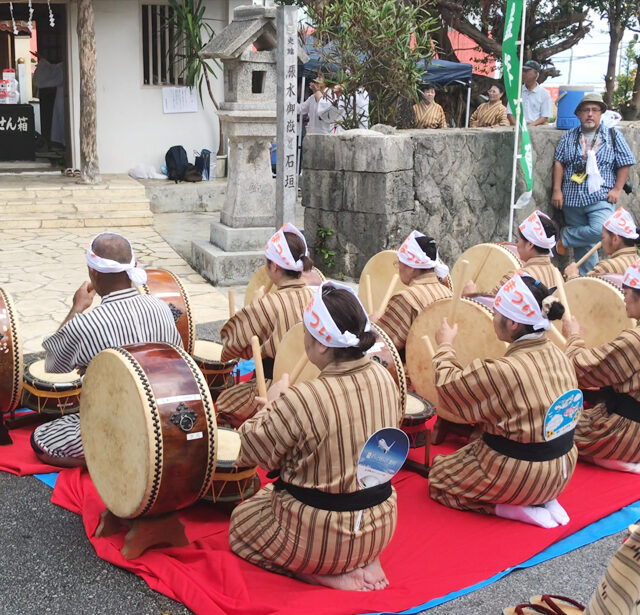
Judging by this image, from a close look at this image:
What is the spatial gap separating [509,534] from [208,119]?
392 inches

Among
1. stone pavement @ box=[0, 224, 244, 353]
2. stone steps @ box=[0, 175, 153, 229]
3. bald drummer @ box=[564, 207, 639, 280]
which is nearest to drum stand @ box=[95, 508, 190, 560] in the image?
stone pavement @ box=[0, 224, 244, 353]

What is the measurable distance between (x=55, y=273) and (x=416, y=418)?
15.9 feet

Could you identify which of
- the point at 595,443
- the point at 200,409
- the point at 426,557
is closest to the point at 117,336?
the point at 200,409

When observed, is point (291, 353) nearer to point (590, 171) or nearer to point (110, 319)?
point (110, 319)

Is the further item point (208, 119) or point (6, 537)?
point (208, 119)

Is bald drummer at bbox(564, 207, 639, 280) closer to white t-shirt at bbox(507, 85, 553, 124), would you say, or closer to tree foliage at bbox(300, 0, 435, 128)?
tree foliage at bbox(300, 0, 435, 128)

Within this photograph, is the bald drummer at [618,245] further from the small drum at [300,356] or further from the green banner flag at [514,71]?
the green banner flag at [514,71]

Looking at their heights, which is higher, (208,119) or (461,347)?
(208,119)

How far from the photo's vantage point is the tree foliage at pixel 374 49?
8461 millimetres

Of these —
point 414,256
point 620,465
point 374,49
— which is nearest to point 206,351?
point 414,256

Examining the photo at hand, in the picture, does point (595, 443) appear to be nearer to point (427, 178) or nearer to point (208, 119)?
point (427, 178)

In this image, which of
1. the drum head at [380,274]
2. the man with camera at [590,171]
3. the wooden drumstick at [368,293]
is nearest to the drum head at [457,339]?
the wooden drumstick at [368,293]

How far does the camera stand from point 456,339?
450cm

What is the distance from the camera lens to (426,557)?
139 inches
